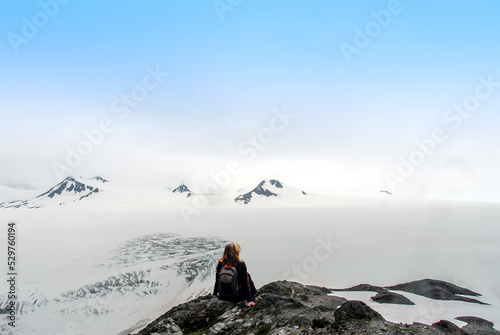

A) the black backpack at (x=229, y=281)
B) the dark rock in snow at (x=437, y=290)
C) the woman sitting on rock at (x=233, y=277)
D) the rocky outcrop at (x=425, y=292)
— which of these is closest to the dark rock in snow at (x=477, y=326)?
the rocky outcrop at (x=425, y=292)

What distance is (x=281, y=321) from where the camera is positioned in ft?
30.4

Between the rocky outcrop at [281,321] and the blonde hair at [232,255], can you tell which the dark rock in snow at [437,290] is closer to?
the rocky outcrop at [281,321]

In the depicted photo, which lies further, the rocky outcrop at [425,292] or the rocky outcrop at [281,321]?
the rocky outcrop at [425,292]

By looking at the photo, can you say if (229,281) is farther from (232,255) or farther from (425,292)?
(425,292)

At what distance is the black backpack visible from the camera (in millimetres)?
7539

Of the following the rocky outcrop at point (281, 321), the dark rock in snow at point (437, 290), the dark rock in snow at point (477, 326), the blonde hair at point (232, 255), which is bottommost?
the dark rock in snow at point (437, 290)

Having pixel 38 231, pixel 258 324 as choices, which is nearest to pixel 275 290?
pixel 258 324

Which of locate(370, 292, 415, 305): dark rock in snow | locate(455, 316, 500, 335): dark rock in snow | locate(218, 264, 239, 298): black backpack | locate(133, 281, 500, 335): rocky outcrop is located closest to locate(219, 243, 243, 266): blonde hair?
locate(218, 264, 239, 298): black backpack

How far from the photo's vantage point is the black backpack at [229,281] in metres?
7.54

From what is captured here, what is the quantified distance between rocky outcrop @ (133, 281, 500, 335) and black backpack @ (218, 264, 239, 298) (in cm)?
209

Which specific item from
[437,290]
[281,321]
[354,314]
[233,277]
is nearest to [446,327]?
[354,314]

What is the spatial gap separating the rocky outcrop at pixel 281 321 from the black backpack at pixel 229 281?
2094 mm

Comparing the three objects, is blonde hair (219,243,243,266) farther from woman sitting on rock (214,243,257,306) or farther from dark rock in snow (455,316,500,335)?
dark rock in snow (455,316,500,335)

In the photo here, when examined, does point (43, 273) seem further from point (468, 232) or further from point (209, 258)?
point (468, 232)
